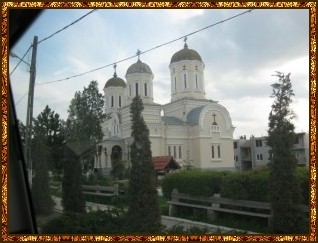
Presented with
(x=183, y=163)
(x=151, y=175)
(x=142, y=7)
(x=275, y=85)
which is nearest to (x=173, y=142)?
(x=183, y=163)

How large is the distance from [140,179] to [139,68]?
1.29 meters

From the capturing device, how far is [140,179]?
4.04 metres

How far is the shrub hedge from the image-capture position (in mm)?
4328

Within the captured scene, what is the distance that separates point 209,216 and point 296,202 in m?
1.12

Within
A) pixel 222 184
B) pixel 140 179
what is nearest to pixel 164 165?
pixel 140 179

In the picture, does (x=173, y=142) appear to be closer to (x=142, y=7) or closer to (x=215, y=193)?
(x=215, y=193)

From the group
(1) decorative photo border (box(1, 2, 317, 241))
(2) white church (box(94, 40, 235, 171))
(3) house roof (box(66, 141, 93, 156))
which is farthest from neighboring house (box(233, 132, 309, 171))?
(3) house roof (box(66, 141, 93, 156))

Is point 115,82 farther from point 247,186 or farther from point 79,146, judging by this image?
point 247,186

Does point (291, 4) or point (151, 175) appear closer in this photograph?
point (291, 4)

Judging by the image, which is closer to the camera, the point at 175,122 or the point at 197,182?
the point at 197,182

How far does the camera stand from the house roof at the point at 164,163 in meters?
4.14

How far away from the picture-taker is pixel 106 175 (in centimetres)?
448

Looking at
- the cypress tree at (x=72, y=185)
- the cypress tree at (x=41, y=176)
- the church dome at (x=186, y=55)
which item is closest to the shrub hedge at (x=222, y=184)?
the cypress tree at (x=72, y=185)

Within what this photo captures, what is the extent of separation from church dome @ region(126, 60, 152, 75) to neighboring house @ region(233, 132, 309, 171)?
1.46 m
